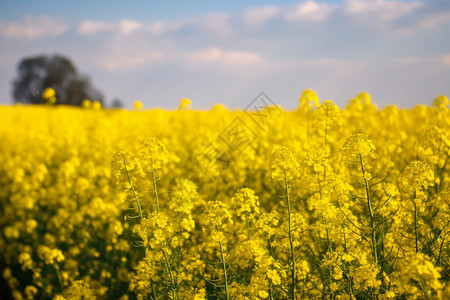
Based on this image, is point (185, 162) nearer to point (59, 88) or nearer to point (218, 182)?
point (218, 182)

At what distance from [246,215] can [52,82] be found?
48.9m

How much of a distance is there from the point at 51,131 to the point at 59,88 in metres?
38.1

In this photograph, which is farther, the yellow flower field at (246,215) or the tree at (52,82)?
the tree at (52,82)

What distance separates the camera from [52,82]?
153 feet

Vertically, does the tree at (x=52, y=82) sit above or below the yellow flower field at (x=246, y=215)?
above

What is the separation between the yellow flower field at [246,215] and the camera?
2.65 m

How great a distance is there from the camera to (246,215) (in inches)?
117

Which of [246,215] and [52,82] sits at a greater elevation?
[52,82]

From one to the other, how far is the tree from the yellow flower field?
38.7 meters

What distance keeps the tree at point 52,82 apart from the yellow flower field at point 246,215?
38.7m

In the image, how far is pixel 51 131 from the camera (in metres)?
11.5

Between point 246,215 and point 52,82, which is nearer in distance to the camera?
point 246,215

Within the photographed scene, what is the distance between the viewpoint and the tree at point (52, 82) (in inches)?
1810

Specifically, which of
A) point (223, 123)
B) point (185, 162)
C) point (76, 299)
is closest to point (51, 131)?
point (223, 123)
